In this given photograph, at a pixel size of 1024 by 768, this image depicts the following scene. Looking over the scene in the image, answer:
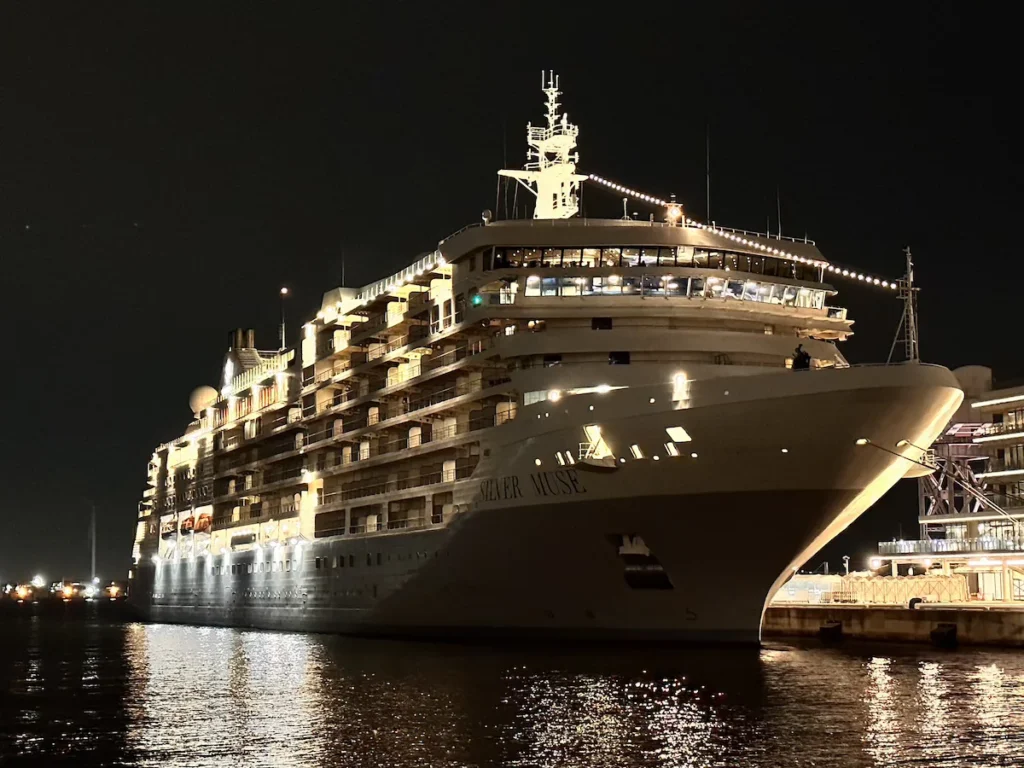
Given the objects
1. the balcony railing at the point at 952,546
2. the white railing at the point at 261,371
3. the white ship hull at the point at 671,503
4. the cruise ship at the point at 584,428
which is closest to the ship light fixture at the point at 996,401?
the balcony railing at the point at 952,546

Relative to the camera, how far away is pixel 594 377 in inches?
1574

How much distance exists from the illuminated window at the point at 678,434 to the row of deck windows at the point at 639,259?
7.83 m

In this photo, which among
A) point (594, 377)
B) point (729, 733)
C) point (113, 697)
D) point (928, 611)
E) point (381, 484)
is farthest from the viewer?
point (381, 484)

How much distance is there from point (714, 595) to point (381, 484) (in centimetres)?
1709

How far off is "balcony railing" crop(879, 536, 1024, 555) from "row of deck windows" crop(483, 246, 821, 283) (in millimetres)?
17651

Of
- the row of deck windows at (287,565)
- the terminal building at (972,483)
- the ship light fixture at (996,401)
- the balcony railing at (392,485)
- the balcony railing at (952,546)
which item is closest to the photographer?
the balcony railing at (392,485)

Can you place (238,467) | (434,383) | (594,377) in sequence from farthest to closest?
(238,467) → (434,383) → (594,377)

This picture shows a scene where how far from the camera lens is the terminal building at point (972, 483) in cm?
6197

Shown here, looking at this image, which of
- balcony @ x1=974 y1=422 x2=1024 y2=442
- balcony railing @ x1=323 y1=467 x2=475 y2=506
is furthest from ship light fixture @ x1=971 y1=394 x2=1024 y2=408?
balcony railing @ x1=323 y1=467 x2=475 y2=506

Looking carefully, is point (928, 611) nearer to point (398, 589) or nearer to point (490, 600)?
point (490, 600)

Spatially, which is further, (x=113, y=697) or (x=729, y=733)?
(x=113, y=697)

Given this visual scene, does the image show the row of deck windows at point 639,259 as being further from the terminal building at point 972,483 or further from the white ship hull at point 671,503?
the terminal building at point 972,483

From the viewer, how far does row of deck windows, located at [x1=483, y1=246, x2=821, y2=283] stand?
4172 cm

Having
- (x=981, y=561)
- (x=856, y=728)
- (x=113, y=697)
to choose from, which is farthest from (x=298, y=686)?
(x=981, y=561)
